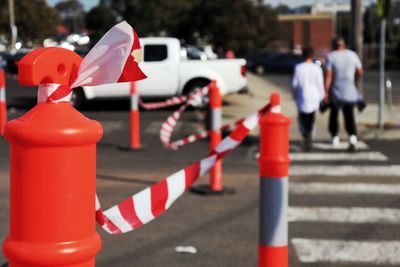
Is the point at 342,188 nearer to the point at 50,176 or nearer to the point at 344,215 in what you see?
the point at 344,215

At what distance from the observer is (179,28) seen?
213 ft

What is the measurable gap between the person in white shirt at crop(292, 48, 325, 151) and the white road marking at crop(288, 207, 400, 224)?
4042 mm

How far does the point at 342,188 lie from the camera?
326 inches

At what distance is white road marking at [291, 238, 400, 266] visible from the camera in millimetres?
5449

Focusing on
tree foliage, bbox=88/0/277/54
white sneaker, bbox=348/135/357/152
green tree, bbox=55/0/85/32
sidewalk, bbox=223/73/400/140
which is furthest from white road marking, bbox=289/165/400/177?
green tree, bbox=55/0/85/32

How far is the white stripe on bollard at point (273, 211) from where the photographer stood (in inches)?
124

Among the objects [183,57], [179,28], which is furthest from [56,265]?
[179,28]

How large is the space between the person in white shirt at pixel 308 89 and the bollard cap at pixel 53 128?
895 centimetres

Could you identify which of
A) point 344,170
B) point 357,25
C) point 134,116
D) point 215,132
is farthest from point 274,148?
point 357,25

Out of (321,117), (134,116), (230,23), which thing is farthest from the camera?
(230,23)

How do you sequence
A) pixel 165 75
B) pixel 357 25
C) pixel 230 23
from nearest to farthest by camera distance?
pixel 357 25, pixel 165 75, pixel 230 23

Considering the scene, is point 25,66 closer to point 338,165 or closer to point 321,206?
point 321,206

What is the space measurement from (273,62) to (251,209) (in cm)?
3779

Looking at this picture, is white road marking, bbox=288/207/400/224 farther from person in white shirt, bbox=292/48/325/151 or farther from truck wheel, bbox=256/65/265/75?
truck wheel, bbox=256/65/265/75
